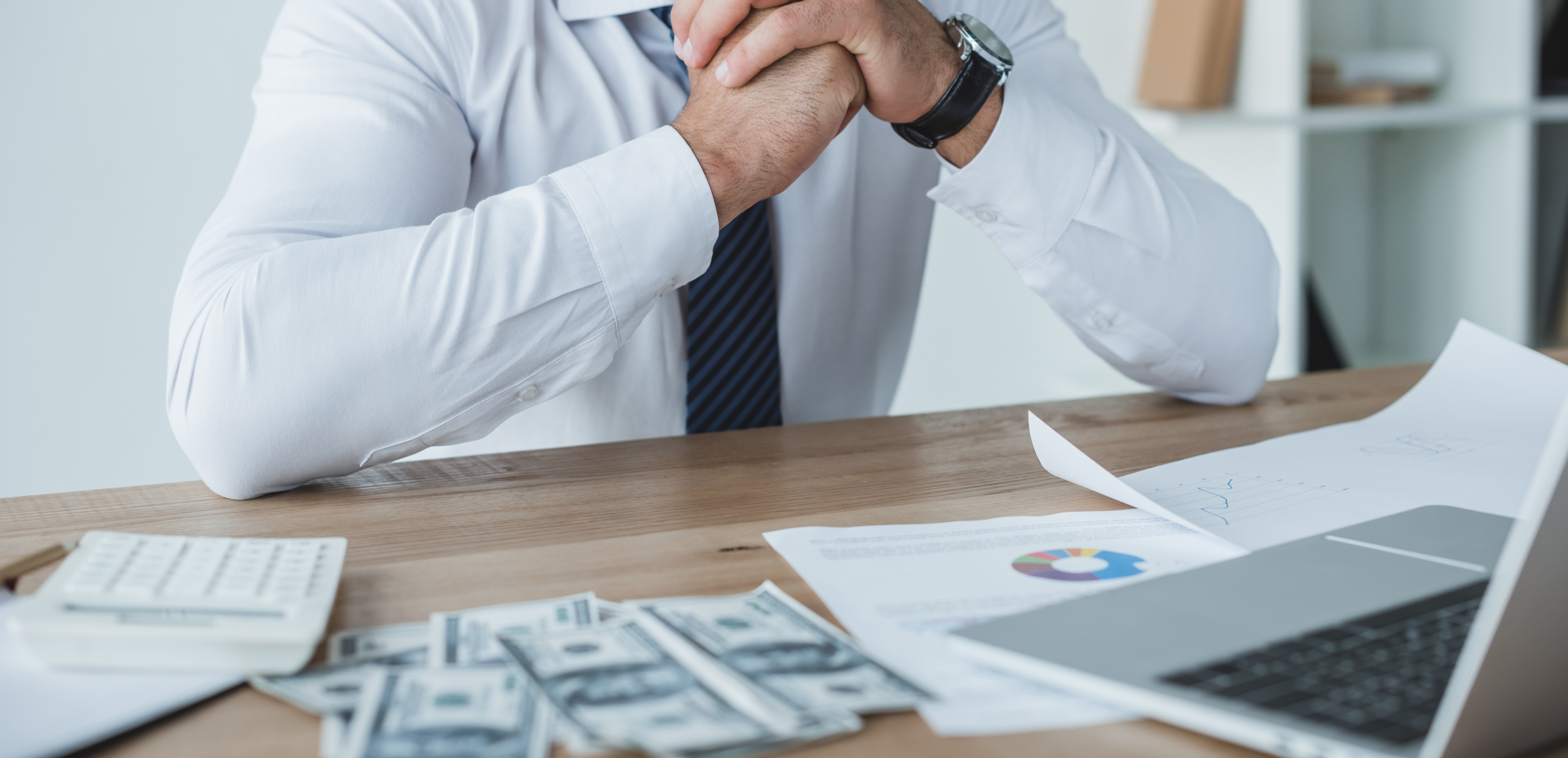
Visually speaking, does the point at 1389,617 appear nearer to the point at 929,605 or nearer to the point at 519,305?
the point at 929,605

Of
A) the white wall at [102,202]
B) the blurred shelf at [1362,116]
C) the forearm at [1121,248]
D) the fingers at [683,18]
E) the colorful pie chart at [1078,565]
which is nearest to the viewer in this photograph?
the colorful pie chart at [1078,565]

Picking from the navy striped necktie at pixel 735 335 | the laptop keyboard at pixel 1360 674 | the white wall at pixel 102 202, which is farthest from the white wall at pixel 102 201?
the laptop keyboard at pixel 1360 674

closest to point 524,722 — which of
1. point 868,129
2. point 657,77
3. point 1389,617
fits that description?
point 1389,617

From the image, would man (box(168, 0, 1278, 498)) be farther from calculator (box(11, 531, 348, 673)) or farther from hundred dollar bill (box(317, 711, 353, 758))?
hundred dollar bill (box(317, 711, 353, 758))

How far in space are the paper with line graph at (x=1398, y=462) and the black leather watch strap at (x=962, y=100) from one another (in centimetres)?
34

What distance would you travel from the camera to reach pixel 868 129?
1203mm

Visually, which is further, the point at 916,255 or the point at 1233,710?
the point at 916,255

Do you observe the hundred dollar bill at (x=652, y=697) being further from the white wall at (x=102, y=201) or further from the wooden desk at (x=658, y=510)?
the white wall at (x=102, y=201)

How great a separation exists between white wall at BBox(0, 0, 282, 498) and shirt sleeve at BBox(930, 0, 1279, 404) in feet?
4.61

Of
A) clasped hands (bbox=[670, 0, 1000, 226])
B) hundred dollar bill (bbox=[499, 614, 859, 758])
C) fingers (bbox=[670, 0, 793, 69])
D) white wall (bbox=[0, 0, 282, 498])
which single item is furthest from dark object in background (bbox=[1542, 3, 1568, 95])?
hundred dollar bill (bbox=[499, 614, 859, 758])

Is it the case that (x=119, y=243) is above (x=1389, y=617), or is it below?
above

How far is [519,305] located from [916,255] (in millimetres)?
693

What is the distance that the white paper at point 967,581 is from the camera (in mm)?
375

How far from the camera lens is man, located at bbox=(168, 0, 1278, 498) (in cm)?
71
